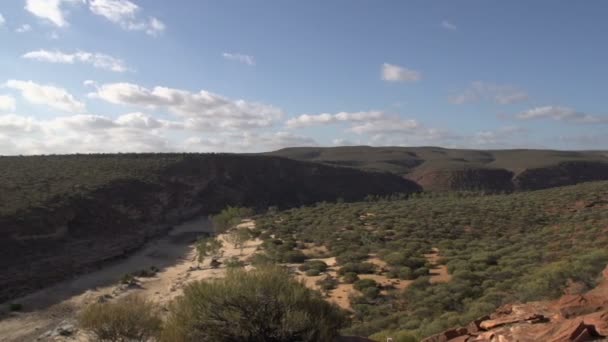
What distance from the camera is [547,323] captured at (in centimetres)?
891

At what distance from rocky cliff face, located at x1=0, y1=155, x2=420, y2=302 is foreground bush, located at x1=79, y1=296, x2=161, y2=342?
1897 centimetres

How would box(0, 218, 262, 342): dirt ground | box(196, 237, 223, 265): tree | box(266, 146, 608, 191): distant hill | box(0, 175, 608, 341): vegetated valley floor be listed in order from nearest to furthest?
box(0, 175, 608, 341): vegetated valley floor → box(0, 218, 262, 342): dirt ground → box(196, 237, 223, 265): tree → box(266, 146, 608, 191): distant hill

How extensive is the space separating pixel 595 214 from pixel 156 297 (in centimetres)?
2899

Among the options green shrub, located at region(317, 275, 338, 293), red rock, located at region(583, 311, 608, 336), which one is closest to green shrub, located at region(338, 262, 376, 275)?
green shrub, located at region(317, 275, 338, 293)

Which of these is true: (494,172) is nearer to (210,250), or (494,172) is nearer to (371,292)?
(210,250)

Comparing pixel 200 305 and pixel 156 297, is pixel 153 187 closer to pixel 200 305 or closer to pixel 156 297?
pixel 156 297

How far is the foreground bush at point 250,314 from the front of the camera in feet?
32.2

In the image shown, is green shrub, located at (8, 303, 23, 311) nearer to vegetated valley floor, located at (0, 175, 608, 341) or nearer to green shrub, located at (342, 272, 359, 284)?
vegetated valley floor, located at (0, 175, 608, 341)

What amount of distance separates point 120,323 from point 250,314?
444 centimetres

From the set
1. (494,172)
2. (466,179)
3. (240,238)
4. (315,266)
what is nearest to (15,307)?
(240,238)

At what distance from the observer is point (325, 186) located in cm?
8575

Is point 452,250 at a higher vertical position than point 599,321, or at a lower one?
lower

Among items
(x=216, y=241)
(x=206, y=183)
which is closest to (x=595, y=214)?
(x=216, y=241)

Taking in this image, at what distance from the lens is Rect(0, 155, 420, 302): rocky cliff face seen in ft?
110
